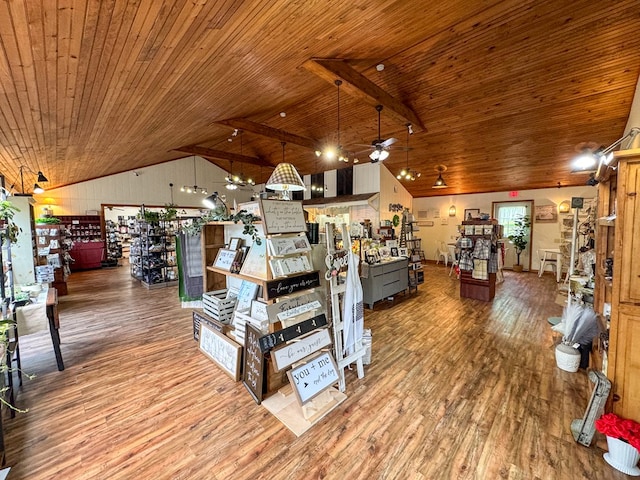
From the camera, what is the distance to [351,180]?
8867 millimetres

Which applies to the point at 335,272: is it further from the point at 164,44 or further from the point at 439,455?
the point at 164,44

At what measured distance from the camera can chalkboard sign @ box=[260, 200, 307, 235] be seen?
224 cm

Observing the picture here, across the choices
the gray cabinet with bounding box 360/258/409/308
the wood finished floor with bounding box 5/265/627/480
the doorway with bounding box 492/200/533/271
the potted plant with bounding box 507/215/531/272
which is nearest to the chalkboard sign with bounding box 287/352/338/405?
the wood finished floor with bounding box 5/265/627/480

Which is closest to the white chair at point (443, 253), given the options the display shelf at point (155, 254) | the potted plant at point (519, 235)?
the potted plant at point (519, 235)

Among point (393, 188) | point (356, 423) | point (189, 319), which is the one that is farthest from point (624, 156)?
point (393, 188)

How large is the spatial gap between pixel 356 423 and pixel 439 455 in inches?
23.2

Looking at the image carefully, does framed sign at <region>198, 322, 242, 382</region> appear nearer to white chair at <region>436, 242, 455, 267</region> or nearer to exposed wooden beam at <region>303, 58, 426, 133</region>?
exposed wooden beam at <region>303, 58, 426, 133</region>

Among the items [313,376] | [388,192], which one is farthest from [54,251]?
[388,192]

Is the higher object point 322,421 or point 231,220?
point 231,220

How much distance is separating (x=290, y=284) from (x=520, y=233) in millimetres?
8965

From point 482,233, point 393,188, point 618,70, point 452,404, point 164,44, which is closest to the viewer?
point 164,44

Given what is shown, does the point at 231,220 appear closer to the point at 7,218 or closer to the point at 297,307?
the point at 297,307

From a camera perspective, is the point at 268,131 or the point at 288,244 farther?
the point at 268,131

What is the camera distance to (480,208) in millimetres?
8906
